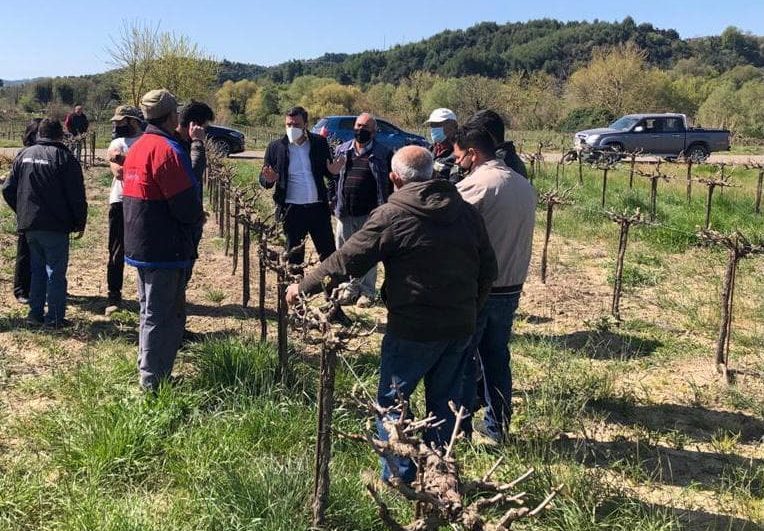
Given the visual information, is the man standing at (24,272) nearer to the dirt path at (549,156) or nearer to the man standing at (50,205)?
the man standing at (50,205)

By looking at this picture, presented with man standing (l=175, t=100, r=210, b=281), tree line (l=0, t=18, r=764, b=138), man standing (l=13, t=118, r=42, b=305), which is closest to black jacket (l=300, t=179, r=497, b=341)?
man standing (l=175, t=100, r=210, b=281)

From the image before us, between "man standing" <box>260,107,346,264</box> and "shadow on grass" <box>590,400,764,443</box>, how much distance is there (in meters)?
2.66

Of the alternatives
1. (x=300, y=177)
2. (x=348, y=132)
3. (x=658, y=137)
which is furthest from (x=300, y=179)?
(x=658, y=137)

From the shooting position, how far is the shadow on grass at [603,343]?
5.30 meters

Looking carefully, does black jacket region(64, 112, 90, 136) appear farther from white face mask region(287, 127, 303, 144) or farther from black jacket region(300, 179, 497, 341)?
black jacket region(300, 179, 497, 341)

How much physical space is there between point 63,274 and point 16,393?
134cm

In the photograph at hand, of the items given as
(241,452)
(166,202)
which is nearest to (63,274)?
(166,202)

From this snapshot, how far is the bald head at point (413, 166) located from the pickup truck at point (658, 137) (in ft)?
60.7

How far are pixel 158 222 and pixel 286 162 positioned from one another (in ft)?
6.40

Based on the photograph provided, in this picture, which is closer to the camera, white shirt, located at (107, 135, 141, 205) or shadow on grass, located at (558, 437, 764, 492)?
shadow on grass, located at (558, 437, 764, 492)

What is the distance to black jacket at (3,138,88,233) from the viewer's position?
5.11 m

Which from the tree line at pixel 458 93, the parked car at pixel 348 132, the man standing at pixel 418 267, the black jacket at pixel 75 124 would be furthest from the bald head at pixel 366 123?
the tree line at pixel 458 93

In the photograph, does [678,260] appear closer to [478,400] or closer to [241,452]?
[478,400]

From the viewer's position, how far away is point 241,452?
10.7ft
